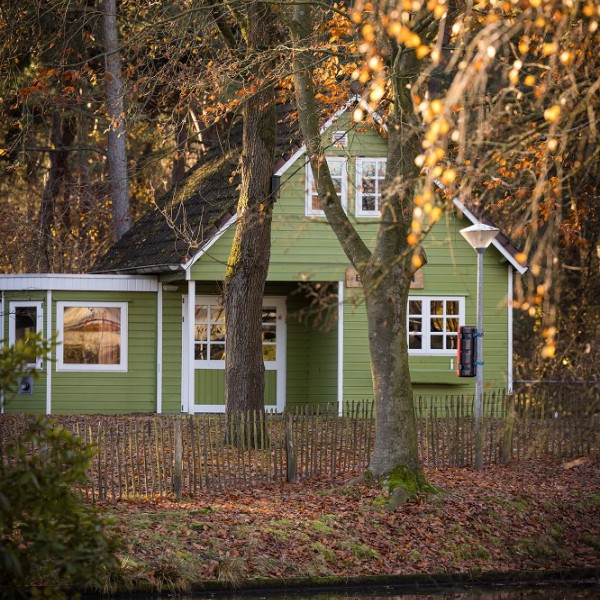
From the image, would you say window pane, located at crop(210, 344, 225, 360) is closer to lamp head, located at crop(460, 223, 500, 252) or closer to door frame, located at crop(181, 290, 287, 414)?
door frame, located at crop(181, 290, 287, 414)

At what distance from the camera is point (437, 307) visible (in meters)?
26.2

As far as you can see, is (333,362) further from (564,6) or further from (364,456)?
(564,6)

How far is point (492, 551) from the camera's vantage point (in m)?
14.7

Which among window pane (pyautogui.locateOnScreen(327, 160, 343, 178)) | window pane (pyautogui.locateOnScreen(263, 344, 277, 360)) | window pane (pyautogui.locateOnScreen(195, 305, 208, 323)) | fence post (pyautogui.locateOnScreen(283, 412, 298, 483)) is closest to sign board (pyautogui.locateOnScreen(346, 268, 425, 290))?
window pane (pyautogui.locateOnScreen(327, 160, 343, 178))

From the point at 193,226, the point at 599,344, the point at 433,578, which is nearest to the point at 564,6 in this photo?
the point at 433,578

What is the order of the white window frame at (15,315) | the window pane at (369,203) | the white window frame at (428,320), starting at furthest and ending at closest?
1. the white window frame at (428,320)
2. the window pane at (369,203)
3. the white window frame at (15,315)

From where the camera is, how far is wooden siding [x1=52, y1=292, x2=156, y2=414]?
25.3 metres

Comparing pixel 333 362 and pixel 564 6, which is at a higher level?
pixel 564 6

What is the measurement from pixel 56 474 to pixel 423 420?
11.1 meters

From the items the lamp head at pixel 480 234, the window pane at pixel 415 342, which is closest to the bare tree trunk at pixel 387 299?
the lamp head at pixel 480 234

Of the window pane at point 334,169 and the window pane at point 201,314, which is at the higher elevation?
the window pane at point 334,169

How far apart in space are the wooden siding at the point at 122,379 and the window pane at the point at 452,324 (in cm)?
645

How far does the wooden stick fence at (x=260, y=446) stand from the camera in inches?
616

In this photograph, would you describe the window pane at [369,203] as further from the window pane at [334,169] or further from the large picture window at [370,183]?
the window pane at [334,169]
